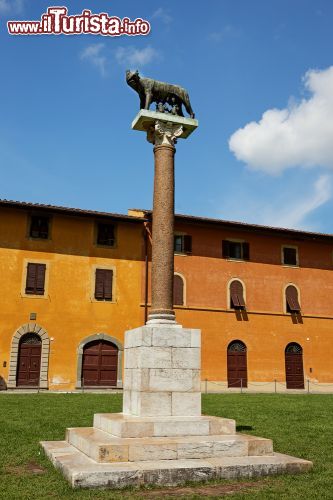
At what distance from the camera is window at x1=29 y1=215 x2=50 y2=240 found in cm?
2489

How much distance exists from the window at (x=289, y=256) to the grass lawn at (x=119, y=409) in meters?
14.3

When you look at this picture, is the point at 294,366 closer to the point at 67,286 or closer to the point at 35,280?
the point at 67,286

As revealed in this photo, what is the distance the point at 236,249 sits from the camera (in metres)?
28.5

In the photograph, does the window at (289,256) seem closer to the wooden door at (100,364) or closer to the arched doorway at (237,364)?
the arched doorway at (237,364)

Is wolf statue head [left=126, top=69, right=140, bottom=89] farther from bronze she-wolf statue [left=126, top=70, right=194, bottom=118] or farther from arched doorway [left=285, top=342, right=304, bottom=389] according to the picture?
arched doorway [left=285, top=342, right=304, bottom=389]

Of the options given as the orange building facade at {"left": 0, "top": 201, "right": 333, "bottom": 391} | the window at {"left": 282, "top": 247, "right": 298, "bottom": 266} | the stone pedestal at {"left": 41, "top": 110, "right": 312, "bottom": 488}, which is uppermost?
the window at {"left": 282, "top": 247, "right": 298, "bottom": 266}

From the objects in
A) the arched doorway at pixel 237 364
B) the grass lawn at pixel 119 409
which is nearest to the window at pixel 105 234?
the arched doorway at pixel 237 364

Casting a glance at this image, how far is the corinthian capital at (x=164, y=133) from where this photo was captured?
9.46 metres

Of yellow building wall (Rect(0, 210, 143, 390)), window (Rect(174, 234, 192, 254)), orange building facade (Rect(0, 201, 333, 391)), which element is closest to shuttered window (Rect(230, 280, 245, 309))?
orange building facade (Rect(0, 201, 333, 391))

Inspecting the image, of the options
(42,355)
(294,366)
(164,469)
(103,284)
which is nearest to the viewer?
(164,469)

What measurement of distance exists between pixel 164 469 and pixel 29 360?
1872cm

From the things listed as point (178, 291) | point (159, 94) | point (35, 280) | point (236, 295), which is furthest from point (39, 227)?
point (159, 94)

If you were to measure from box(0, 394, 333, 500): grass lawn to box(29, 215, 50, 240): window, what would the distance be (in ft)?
35.4

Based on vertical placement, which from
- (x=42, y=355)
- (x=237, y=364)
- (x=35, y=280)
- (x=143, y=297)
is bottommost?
(x=237, y=364)
